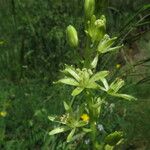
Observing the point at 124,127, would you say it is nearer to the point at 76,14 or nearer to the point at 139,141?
the point at 139,141

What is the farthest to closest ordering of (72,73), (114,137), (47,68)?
(47,68)
(72,73)
(114,137)

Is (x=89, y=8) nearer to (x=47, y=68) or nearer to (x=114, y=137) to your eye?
(x=114, y=137)

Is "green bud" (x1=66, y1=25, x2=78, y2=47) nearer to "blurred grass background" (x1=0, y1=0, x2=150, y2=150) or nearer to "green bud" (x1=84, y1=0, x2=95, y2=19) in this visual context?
"green bud" (x1=84, y1=0, x2=95, y2=19)

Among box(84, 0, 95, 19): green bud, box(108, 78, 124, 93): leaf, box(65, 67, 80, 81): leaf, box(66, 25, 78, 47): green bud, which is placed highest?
box(84, 0, 95, 19): green bud

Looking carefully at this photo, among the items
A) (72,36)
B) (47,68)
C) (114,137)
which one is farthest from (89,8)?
(47,68)

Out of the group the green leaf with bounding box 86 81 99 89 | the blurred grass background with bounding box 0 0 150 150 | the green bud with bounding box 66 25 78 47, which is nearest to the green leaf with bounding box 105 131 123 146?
the green leaf with bounding box 86 81 99 89

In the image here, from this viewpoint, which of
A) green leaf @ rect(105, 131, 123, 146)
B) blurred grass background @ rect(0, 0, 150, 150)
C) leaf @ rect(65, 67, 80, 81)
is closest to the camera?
green leaf @ rect(105, 131, 123, 146)

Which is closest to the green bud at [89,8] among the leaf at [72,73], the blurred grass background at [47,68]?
the leaf at [72,73]

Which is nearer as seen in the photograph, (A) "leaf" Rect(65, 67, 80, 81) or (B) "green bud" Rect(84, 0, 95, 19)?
(B) "green bud" Rect(84, 0, 95, 19)

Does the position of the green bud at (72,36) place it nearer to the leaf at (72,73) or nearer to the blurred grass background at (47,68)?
the leaf at (72,73)

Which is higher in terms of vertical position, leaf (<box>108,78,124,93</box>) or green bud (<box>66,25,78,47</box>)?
green bud (<box>66,25,78,47</box>)

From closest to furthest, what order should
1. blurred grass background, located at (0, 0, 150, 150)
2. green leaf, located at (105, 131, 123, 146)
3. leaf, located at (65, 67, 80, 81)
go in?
1. green leaf, located at (105, 131, 123, 146)
2. leaf, located at (65, 67, 80, 81)
3. blurred grass background, located at (0, 0, 150, 150)
